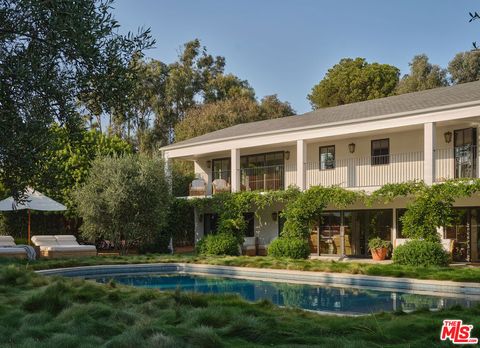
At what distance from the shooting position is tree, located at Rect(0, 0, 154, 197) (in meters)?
5.82

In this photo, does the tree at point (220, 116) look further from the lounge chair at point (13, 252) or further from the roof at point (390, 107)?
the lounge chair at point (13, 252)

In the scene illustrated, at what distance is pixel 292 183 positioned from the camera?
23609mm

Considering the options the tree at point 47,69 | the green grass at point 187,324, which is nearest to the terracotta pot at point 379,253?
the green grass at point 187,324

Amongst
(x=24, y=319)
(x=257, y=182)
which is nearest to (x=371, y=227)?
(x=257, y=182)

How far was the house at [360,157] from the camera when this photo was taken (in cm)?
1884

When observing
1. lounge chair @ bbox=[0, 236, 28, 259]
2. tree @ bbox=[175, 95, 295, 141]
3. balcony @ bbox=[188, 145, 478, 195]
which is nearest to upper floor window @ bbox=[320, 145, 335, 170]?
balcony @ bbox=[188, 145, 478, 195]

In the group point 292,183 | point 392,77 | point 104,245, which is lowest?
point 104,245

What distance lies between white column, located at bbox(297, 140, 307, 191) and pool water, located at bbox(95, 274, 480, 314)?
20.3ft

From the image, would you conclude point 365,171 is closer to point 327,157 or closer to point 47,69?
point 327,157

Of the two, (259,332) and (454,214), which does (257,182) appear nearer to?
(454,214)

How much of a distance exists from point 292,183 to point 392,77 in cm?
2084

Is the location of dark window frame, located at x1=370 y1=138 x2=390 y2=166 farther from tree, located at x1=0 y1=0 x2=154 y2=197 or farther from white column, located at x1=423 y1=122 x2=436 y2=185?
tree, located at x1=0 y1=0 x2=154 y2=197

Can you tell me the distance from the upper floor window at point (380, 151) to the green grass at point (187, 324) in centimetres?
1275

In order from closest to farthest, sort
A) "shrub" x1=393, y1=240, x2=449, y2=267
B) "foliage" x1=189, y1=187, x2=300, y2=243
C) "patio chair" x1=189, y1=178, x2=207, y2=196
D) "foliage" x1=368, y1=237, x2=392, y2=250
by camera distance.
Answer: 1. "shrub" x1=393, y1=240, x2=449, y2=267
2. "foliage" x1=368, y1=237, x2=392, y2=250
3. "foliage" x1=189, y1=187, x2=300, y2=243
4. "patio chair" x1=189, y1=178, x2=207, y2=196
